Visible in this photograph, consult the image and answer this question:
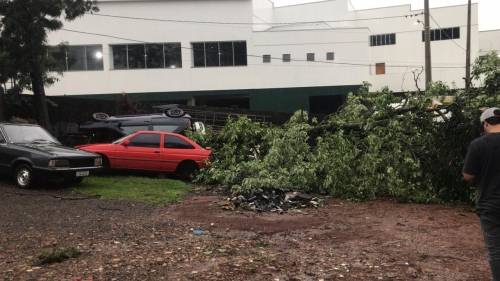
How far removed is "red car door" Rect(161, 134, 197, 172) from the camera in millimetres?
15156

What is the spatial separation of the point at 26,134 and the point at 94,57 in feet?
98.3

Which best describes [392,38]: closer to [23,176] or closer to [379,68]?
[379,68]

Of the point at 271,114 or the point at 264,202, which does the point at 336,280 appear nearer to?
the point at 264,202

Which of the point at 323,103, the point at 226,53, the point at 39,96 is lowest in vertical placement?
the point at 323,103

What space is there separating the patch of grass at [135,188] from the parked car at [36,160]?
49 centimetres

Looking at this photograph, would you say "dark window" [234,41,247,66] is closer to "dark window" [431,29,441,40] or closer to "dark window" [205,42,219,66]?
"dark window" [205,42,219,66]

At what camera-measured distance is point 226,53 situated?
42.0 m

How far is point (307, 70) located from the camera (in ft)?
141

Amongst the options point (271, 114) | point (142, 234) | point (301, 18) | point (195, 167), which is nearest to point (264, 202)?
point (142, 234)

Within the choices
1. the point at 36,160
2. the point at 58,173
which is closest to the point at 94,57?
the point at 36,160

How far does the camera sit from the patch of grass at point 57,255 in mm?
6492

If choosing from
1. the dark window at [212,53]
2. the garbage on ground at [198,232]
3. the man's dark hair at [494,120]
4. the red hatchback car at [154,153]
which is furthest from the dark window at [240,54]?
the man's dark hair at [494,120]

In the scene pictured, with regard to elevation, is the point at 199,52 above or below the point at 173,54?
above

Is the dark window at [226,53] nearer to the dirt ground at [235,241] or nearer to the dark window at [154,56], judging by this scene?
the dark window at [154,56]
